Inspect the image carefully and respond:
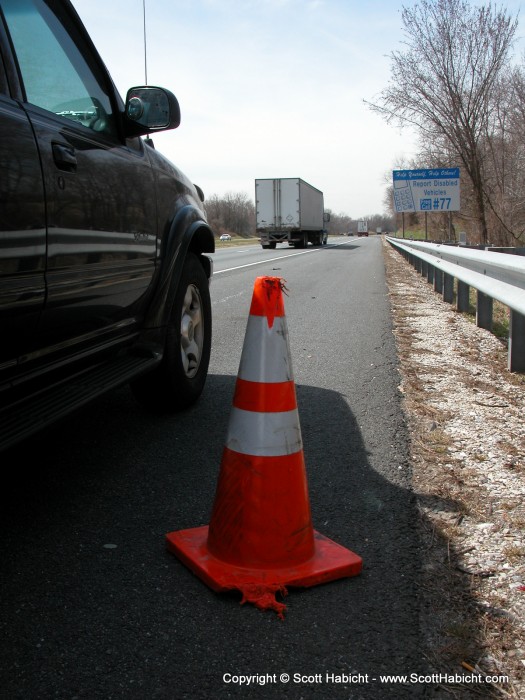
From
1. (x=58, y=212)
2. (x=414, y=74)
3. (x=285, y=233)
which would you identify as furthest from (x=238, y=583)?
(x=285, y=233)

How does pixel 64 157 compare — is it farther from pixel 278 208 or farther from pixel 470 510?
pixel 278 208

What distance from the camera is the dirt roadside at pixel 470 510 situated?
2.05m

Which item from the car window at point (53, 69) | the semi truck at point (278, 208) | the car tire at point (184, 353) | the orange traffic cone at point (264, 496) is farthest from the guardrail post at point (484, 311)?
the semi truck at point (278, 208)

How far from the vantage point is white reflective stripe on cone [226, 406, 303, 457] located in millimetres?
2531

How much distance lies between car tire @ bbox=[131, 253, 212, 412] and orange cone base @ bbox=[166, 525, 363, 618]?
163 centimetres

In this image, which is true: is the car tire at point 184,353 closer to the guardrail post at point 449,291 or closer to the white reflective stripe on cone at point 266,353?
the white reflective stripe on cone at point 266,353

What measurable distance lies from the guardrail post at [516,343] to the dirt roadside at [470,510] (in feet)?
0.31

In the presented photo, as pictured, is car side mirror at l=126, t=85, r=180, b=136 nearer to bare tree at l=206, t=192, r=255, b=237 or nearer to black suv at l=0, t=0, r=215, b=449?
black suv at l=0, t=0, r=215, b=449

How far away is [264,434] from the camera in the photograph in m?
2.54

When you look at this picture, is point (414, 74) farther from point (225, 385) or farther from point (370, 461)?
point (370, 461)

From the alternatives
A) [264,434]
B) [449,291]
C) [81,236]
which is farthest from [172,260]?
[449,291]

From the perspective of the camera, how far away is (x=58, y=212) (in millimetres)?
2648

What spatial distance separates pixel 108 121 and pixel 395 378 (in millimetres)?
2910

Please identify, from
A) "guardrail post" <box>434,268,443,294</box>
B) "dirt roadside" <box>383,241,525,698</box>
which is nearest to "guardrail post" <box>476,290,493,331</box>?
"dirt roadside" <box>383,241,525,698</box>
